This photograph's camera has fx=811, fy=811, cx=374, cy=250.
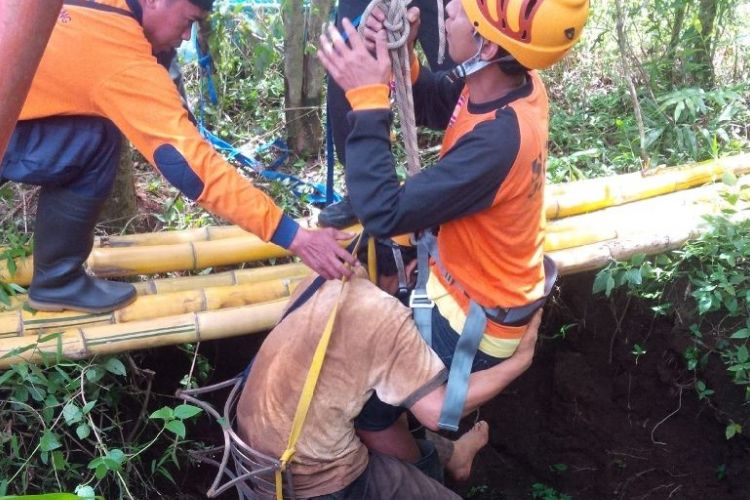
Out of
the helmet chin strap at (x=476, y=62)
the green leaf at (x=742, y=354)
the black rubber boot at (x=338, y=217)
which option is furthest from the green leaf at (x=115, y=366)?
the green leaf at (x=742, y=354)

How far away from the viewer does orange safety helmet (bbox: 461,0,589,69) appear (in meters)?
2.10

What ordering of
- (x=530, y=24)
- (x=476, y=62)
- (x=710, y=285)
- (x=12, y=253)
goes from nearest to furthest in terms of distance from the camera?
(x=530, y=24) → (x=476, y=62) → (x=12, y=253) → (x=710, y=285)

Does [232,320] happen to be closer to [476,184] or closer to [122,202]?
[122,202]

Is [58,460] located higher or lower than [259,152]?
lower

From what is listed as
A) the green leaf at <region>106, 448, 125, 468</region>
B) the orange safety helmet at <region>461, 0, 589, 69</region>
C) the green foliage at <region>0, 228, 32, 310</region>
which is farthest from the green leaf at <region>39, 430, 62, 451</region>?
the orange safety helmet at <region>461, 0, 589, 69</region>

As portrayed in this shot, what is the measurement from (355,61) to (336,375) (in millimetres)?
968

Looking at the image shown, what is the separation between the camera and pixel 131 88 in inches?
100

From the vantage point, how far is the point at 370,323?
2.51m

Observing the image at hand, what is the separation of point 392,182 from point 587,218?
1805mm

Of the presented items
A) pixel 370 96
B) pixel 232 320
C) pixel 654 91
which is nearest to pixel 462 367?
pixel 370 96

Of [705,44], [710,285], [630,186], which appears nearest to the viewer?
[710,285]

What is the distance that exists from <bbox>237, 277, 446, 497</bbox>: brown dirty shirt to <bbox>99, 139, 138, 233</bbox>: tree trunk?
57.9 inches

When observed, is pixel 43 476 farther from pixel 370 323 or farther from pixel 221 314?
pixel 370 323

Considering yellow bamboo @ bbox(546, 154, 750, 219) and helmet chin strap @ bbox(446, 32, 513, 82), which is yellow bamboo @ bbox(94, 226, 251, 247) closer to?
yellow bamboo @ bbox(546, 154, 750, 219)
